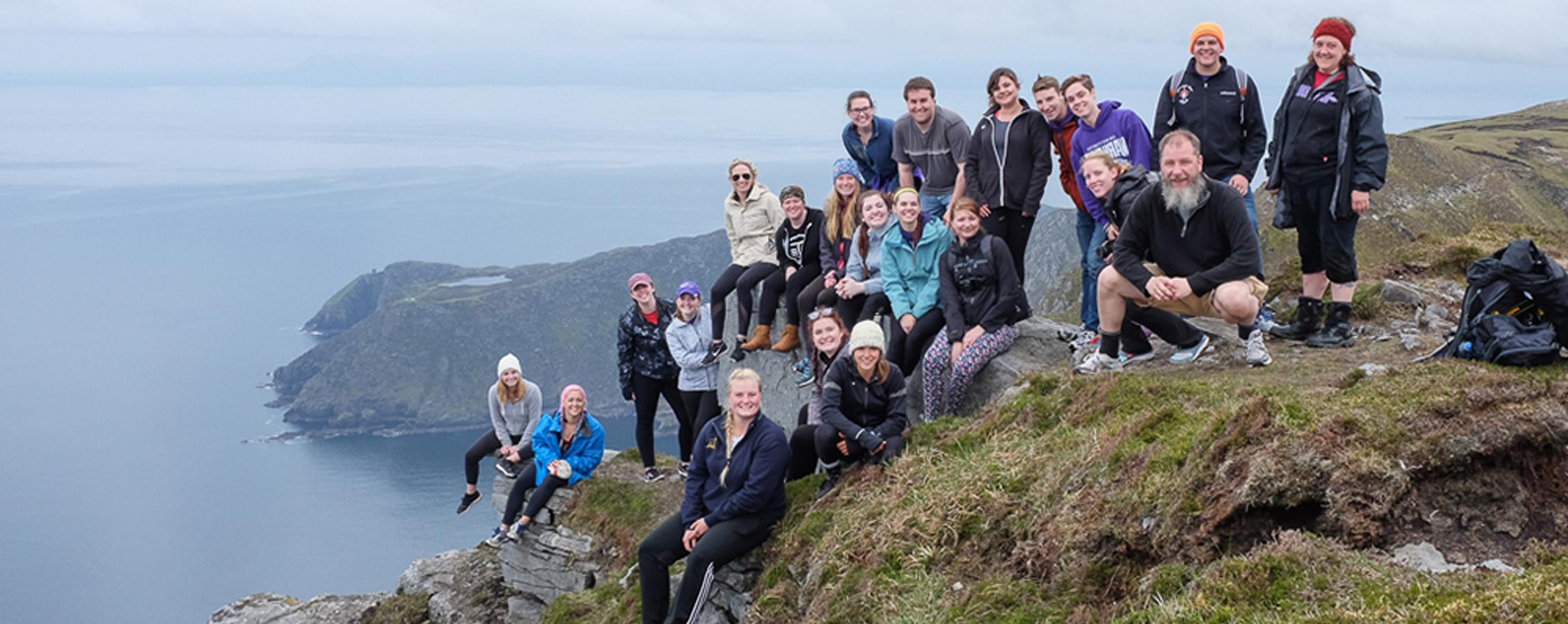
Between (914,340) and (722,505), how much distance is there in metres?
3.73

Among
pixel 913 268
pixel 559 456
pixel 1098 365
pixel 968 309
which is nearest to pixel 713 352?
pixel 559 456

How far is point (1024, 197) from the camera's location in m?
13.4

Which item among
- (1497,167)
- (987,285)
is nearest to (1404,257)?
(987,285)

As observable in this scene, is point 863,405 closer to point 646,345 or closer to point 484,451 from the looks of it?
point 646,345

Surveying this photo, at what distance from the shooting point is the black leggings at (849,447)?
1084cm

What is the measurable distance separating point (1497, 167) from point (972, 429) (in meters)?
85.6

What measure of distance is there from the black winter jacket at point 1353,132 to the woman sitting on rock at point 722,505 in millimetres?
6377

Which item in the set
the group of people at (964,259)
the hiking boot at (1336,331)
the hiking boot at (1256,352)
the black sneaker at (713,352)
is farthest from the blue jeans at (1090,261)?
the black sneaker at (713,352)

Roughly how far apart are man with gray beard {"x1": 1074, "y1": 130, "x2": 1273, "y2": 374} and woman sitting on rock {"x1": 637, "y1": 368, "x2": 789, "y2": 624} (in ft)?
13.3

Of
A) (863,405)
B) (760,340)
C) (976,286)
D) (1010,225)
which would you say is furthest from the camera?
(760,340)

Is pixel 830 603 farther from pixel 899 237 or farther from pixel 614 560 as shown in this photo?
pixel 614 560

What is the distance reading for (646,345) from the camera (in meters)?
16.1

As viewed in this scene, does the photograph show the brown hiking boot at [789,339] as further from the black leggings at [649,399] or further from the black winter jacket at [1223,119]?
the black winter jacket at [1223,119]

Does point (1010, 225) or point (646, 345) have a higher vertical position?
point (1010, 225)
